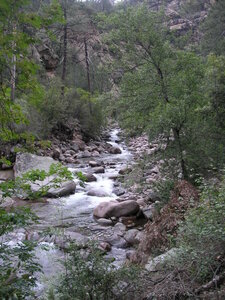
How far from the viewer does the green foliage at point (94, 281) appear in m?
3.27

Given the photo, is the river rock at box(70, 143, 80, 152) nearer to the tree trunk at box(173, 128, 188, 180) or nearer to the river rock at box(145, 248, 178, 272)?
the tree trunk at box(173, 128, 188, 180)

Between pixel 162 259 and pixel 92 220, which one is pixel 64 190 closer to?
pixel 92 220

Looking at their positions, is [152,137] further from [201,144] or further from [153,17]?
[153,17]

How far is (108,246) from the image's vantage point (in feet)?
23.6

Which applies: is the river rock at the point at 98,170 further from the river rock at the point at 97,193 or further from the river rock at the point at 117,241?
the river rock at the point at 117,241

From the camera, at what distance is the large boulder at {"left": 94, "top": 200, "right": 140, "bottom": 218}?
923 centimetres

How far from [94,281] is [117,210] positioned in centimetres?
595

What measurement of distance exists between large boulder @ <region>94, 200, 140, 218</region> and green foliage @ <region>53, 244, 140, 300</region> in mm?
5647

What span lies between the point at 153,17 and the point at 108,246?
6.37 meters

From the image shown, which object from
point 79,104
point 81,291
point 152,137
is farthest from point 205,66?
point 79,104

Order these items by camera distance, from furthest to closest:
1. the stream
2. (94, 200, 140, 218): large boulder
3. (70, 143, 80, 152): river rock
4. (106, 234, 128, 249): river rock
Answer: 1. (70, 143, 80, 152): river rock
2. (94, 200, 140, 218): large boulder
3. (106, 234, 128, 249): river rock
4. the stream

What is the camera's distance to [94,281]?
133 inches

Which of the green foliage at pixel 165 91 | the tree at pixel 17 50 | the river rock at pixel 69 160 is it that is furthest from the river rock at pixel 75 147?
the tree at pixel 17 50

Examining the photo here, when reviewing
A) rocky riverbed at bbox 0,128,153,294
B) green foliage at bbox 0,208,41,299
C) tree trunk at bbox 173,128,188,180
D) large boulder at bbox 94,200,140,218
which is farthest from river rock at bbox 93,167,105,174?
green foliage at bbox 0,208,41,299
